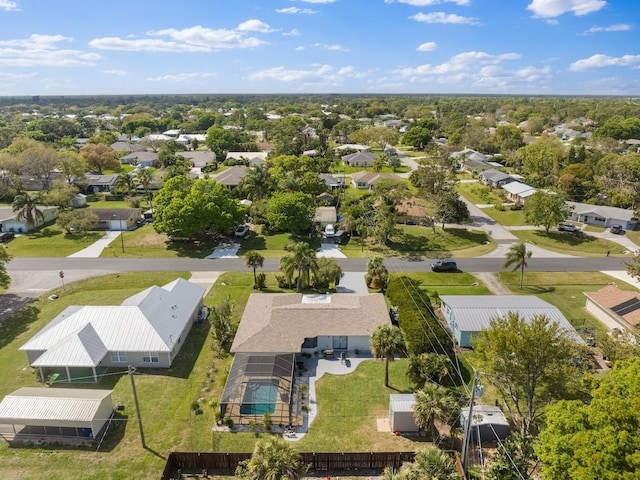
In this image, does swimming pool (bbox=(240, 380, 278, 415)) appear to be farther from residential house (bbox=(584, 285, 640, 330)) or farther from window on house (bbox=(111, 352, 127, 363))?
residential house (bbox=(584, 285, 640, 330))

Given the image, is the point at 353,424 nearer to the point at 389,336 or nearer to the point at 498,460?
the point at 389,336

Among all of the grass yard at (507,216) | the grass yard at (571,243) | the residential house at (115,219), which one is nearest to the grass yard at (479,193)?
the grass yard at (507,216)

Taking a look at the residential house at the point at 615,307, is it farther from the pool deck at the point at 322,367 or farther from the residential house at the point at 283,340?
the pool deck at the point at 322,367

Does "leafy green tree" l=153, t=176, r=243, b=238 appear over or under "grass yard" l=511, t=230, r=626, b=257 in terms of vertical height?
over

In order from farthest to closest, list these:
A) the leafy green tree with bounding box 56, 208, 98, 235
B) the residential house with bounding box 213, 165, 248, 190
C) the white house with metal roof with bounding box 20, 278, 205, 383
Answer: the residential house with bounding box 213, 165, 248, 190
the leafy green tree with bounding box 56, 208, 98, 235
the white house with metal roof with bounding box 20, 278, 205, 383

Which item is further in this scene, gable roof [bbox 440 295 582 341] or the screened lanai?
gable roof [bbox 440 295 582 341]

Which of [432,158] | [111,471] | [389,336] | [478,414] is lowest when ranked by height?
[111,471]

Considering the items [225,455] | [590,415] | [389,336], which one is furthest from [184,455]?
[590,415]

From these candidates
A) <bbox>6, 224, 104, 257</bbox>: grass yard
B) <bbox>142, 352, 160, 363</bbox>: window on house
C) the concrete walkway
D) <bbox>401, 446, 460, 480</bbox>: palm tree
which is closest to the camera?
<bbox>401, 446, 460, 480</bbox>: palm tree

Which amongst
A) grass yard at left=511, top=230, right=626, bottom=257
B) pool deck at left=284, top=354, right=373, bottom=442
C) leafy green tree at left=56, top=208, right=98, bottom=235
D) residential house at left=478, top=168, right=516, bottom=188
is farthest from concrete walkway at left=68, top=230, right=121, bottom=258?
residential house at left=478, top=168, right=516, bottom=188
